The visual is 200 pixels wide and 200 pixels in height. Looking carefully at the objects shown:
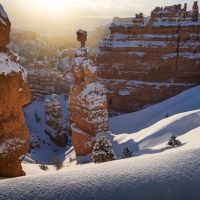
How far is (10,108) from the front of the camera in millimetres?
4609

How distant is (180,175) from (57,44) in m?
93.5

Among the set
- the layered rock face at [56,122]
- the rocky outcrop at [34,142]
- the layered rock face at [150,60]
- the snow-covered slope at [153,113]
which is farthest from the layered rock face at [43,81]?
the snow-covered slope at [153,113]

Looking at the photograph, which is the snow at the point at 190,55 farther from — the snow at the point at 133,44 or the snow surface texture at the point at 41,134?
the snow surface texture at the point at 41,134

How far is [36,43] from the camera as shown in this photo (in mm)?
78188

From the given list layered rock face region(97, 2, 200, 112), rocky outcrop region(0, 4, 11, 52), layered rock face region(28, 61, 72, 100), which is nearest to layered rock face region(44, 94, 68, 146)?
layered rock face region(97, 2, 200, 112)

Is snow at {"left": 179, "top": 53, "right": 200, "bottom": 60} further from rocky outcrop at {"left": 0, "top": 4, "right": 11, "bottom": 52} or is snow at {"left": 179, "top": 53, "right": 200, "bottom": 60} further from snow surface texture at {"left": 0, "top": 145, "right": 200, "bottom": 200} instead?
snow surface texture at {"left": 0, "top": 145, "right": 200, "bottom": 200}

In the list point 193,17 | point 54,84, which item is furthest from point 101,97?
point 54,84

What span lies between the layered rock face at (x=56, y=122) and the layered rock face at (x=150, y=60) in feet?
18.6

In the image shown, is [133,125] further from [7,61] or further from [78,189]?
[78,189]

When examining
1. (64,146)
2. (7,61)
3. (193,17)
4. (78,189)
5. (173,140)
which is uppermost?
(193,17)

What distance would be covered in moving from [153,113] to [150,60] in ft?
21.7

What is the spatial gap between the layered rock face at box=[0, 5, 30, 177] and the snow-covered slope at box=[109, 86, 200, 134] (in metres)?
10.3

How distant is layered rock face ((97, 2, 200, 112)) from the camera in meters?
19.7

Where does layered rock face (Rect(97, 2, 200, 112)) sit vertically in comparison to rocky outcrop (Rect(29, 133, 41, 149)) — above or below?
above
